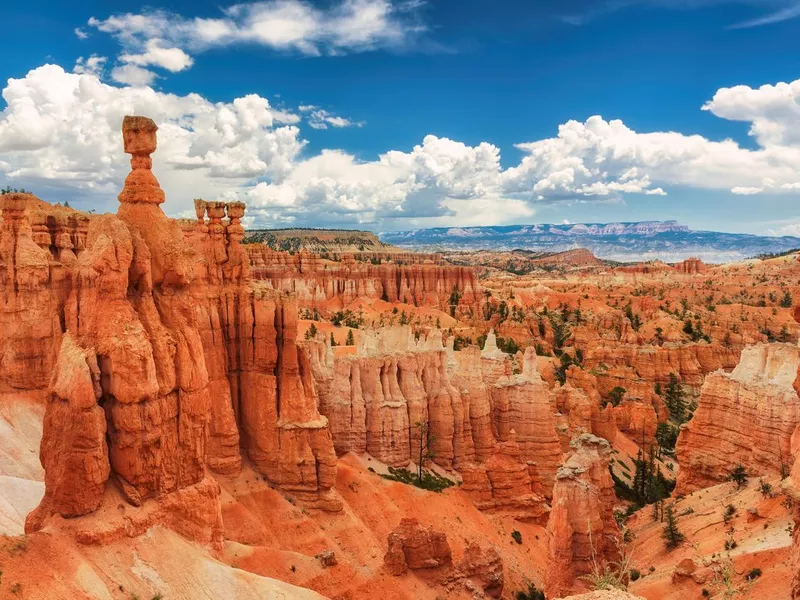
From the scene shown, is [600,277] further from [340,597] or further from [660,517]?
[340,597]

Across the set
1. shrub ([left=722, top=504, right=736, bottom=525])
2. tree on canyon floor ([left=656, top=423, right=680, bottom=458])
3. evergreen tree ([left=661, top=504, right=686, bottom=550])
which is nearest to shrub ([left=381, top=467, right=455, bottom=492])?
evergreen tree ([left=661, top=504, right=686, bottom=550])

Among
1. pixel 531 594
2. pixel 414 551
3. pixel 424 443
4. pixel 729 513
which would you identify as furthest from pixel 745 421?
pixel 414 551

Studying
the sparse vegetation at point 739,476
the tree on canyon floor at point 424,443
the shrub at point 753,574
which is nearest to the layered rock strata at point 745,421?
the sparse vegetation at point 739,476

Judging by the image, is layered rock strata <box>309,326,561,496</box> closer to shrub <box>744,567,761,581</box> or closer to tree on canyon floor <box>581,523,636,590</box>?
tree on canyon floor <box>581,523,636,590</box>

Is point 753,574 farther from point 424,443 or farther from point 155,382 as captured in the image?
point 155,382

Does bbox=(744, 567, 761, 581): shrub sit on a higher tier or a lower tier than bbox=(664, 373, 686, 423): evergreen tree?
higher

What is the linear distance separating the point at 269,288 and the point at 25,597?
55.4ft

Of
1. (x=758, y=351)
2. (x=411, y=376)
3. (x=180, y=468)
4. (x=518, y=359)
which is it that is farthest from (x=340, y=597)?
(x=518, y=359)

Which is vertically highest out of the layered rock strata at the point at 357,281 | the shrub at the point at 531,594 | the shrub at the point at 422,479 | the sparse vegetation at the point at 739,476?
the layered rock strata at the point at 357,281

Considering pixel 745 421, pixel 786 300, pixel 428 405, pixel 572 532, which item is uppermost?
pixel 745 421

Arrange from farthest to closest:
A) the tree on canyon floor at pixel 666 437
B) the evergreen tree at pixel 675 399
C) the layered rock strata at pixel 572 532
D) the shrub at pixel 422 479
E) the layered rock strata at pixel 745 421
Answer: the evergreen tree at pixel 675 399 → the tree on canyon floor at pixel 666 437 → the shrub at pixel 422 479 → the layered rock strata at pixel 745 421 → the layered rock strata at pixel 572 532

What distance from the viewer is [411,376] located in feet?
119

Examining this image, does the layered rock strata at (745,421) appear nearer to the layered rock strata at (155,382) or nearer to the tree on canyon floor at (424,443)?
the tree on canyon floor at (424,443)

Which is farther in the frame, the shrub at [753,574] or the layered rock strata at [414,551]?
the layered rock strata at [414,551]
